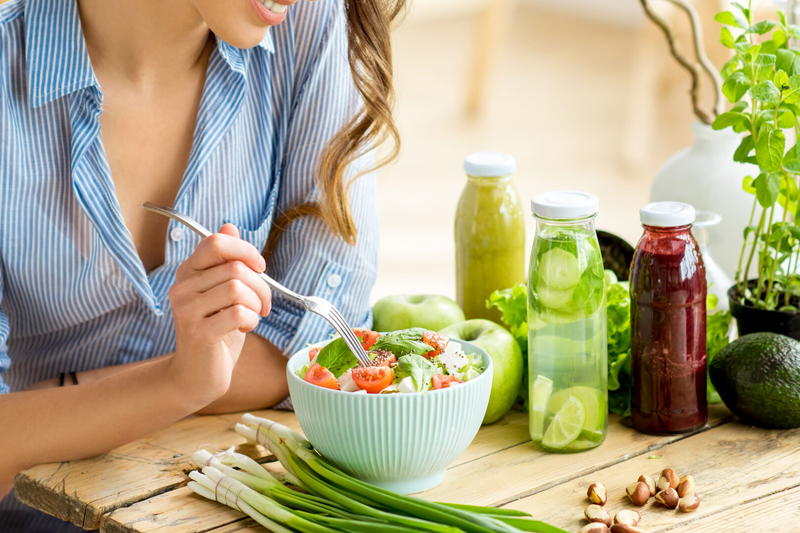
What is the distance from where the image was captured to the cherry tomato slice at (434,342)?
3.16ft

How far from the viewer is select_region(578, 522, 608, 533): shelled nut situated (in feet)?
2.72

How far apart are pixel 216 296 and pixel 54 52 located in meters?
0.46

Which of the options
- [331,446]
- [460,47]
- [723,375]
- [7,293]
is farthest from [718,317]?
[460,47]

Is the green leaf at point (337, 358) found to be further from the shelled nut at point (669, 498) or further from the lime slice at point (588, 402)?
the shelled nut at point (669, 498)

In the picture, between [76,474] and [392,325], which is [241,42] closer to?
[392,325]

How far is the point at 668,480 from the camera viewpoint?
2.99 ft

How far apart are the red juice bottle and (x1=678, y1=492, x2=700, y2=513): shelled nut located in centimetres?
18

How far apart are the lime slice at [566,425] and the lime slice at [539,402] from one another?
13 millimetres

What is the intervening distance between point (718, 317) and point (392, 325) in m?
0.47

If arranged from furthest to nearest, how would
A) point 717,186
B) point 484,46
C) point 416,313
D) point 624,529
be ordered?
point 484,46, point 717,186, point 416,313, point 624,529

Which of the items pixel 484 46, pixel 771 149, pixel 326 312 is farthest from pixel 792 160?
pixel 484 46

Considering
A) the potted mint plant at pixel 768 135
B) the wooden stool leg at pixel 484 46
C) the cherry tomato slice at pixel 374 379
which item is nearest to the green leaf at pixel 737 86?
the potted mint plant at pixel 768 135

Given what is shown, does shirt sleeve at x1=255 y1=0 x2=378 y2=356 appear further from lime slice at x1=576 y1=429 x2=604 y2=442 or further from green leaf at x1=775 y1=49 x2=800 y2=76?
green leaf at x1=775 y1=49 x2=800 y2=76

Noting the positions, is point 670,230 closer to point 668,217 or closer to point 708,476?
point 668,217
